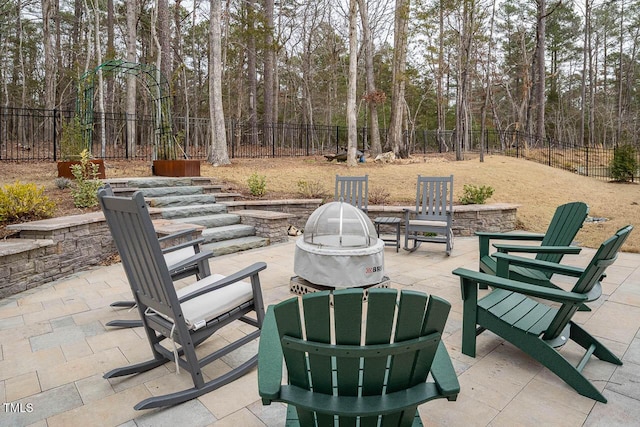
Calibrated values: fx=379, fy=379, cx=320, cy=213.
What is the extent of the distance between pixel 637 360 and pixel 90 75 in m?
9.23

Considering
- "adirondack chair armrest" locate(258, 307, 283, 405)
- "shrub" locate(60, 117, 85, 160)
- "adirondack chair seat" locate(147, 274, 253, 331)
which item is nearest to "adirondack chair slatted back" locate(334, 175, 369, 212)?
"adirondack chair seat" locate(147, 274, 253, 331)

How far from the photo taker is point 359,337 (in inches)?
47.1

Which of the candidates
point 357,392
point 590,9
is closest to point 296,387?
point 357,392

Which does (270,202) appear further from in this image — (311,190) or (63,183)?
(63,183)

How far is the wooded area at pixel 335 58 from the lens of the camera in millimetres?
14211

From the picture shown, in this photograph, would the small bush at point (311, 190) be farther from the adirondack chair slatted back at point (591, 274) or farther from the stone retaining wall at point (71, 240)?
the adirondack chair slatted back at point (591, 274)

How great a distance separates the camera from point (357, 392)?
1.25 metres

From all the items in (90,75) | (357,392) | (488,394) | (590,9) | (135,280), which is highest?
(590,9)

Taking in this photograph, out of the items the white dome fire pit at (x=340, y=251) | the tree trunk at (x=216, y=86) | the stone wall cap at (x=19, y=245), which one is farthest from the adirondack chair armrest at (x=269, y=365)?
the tree trunk at (x=216, y=86)

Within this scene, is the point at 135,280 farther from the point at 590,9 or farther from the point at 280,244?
the point at 590,9

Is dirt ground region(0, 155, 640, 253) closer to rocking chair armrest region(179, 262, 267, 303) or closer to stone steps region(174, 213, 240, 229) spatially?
stone steps region(174, 213, 240, 229)

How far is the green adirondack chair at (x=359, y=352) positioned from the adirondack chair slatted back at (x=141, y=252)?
0.91 meters

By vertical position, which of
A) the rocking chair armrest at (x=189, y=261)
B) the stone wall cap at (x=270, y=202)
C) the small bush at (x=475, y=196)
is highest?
the small bush at (x=475, y=196)

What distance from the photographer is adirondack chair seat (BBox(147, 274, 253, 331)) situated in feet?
6.76
